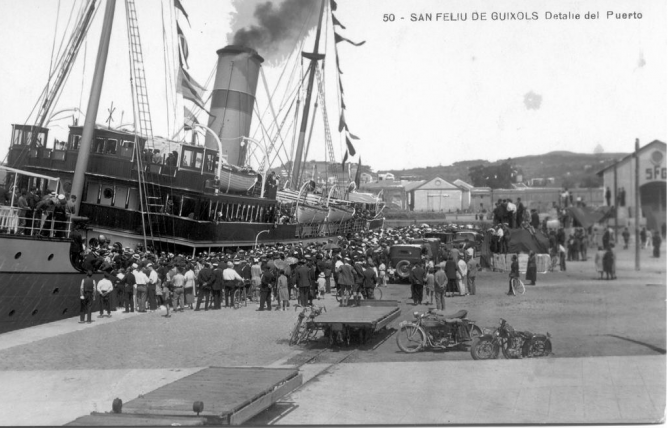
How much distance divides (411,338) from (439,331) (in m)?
0.34

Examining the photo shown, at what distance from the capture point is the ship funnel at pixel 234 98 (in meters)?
8.52

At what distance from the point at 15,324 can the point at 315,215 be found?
17.5ft

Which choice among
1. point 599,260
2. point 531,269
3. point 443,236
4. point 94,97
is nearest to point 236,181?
point 94,97

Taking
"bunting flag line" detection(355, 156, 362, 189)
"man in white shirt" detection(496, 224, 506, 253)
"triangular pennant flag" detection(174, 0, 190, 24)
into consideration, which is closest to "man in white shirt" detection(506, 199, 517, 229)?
"man in white shirt" detection(496, 224, 506, 253)

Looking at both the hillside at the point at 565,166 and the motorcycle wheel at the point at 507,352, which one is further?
the hillside at the point at 565,166

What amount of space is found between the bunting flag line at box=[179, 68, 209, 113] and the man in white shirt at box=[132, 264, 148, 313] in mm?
2784

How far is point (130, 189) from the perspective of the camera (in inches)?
394

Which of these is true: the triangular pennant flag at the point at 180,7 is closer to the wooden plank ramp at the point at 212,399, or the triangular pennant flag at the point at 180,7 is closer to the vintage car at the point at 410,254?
the wooden plank ramp at the point at 212,399

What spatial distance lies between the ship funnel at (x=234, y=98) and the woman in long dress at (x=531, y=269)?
4.24 m

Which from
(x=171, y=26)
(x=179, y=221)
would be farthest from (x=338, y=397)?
(x=171, y=26)

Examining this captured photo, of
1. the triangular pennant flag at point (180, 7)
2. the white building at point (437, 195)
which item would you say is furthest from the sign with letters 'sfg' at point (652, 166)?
the triangular pennant flag at point (180, 7)

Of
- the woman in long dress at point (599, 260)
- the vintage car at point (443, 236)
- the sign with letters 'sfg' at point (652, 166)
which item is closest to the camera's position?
the sign with letters 'sfg' at point (652, 166)

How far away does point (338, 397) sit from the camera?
639cm

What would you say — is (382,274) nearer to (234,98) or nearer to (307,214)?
(307,214)
